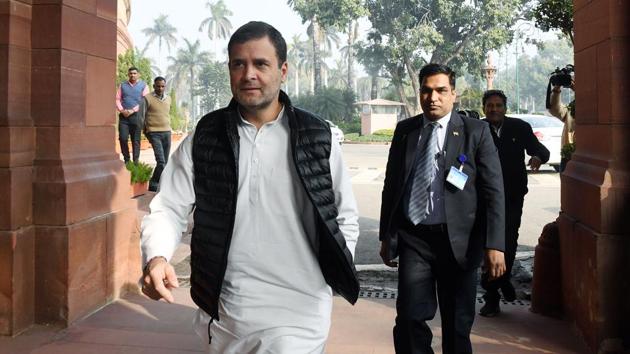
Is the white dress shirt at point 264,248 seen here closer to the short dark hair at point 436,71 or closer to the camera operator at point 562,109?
A: the short dark hair at point 436,71

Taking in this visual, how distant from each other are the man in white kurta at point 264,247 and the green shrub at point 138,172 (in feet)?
27.0

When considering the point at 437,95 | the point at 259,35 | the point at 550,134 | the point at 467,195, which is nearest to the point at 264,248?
the point at 259,35

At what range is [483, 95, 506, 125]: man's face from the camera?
516 cm

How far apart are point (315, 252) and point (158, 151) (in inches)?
346

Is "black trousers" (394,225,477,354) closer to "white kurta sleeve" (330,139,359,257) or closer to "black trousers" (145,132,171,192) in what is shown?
"white kurta sleeve" (330,139,359,257)

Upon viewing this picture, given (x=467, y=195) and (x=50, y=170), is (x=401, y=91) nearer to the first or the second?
(x=50, y=170)

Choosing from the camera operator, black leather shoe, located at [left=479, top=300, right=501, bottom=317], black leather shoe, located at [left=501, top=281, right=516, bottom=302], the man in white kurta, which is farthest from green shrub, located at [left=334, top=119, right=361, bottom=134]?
the man in white kurta

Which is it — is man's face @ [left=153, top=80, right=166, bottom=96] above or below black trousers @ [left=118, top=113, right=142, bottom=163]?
above

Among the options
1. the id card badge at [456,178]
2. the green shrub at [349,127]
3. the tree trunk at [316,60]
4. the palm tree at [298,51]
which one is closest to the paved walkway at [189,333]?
the id card badge at [456,178]

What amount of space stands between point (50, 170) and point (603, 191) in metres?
3.59

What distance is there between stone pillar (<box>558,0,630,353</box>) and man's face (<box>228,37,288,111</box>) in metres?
2.64

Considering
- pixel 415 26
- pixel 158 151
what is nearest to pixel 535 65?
pixel 415 26

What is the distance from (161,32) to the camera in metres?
109

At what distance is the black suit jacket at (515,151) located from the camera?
17.1 ft
